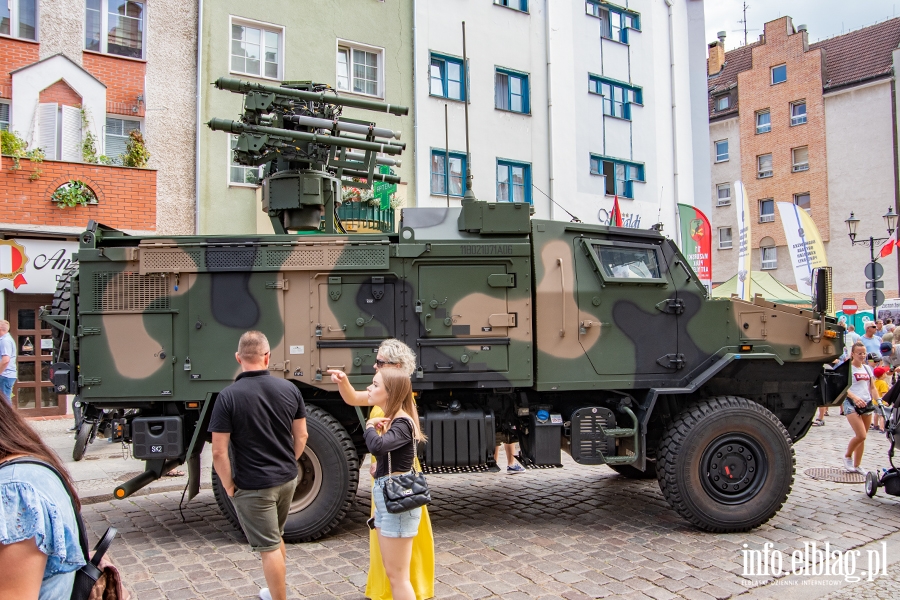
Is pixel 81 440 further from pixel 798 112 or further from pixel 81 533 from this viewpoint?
pixel 798 112

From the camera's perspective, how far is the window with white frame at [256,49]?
15.4m

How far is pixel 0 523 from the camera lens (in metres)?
1.85

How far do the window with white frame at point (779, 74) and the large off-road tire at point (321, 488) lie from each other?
34.7m

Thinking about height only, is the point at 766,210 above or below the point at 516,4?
below

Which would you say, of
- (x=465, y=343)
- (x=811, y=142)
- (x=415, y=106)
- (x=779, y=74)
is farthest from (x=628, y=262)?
(x=779, y=74)

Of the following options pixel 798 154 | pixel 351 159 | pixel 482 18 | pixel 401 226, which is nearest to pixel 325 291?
pixel 401 226

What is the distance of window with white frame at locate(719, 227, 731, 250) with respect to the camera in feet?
119

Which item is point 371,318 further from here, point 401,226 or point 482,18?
point 482,18

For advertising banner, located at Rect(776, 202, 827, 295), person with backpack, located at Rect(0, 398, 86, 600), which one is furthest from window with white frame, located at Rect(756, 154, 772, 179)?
person with backpack, located at Rect(0, 398, 86, 600)

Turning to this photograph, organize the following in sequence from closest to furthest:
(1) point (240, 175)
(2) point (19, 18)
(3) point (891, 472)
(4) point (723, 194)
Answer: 1. (3) point (891, 472)
2. (2) point (19, 18)
3. (1) point (240, 175)
4. (4) point (723, 194)

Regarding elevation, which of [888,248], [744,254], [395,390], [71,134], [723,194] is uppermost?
[723,194]

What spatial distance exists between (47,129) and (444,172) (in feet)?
28.7

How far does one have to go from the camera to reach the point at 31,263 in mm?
12680

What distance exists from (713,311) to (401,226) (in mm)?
2919
